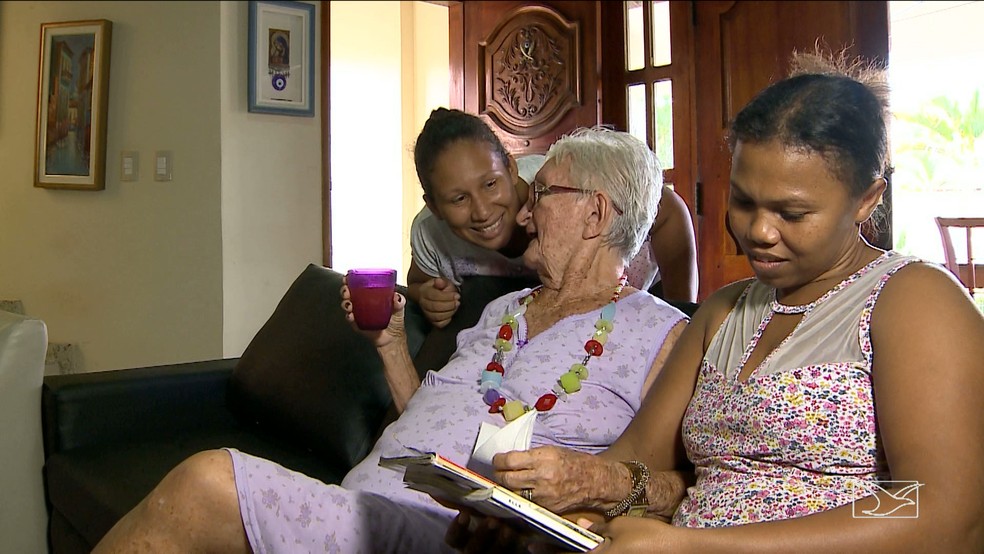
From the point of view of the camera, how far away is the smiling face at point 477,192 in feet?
5.95

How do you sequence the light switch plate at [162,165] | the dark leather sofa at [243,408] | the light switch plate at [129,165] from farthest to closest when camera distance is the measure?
the light switch plate at [162,165] < the light switch plate at [129,165] < the dark leather sofa at [243,408]

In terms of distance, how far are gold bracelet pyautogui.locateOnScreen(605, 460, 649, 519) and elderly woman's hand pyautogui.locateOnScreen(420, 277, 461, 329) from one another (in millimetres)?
871

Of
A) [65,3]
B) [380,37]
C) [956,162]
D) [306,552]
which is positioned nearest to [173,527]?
[306,552]

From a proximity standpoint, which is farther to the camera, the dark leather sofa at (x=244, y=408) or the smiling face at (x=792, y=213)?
the dark leather sofa at (x=244, y=408)

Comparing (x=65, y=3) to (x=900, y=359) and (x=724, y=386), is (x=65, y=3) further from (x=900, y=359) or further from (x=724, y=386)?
(x=900, y=359)

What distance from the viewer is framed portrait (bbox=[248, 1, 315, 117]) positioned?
3.78 m

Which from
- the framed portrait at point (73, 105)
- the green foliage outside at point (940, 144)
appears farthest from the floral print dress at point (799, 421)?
the framed portrait at point (73, 105)

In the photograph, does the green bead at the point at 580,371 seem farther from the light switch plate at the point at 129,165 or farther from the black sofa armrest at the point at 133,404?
the light switch plate at the point at 129,165

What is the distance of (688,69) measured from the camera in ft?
12.2

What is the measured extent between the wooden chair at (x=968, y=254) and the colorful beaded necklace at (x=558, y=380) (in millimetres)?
688

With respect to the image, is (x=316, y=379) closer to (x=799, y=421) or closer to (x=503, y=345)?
(x=503, y=345)

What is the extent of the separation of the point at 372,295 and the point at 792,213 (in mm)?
825

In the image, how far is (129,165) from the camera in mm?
3404

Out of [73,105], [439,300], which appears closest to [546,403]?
[439,300]
